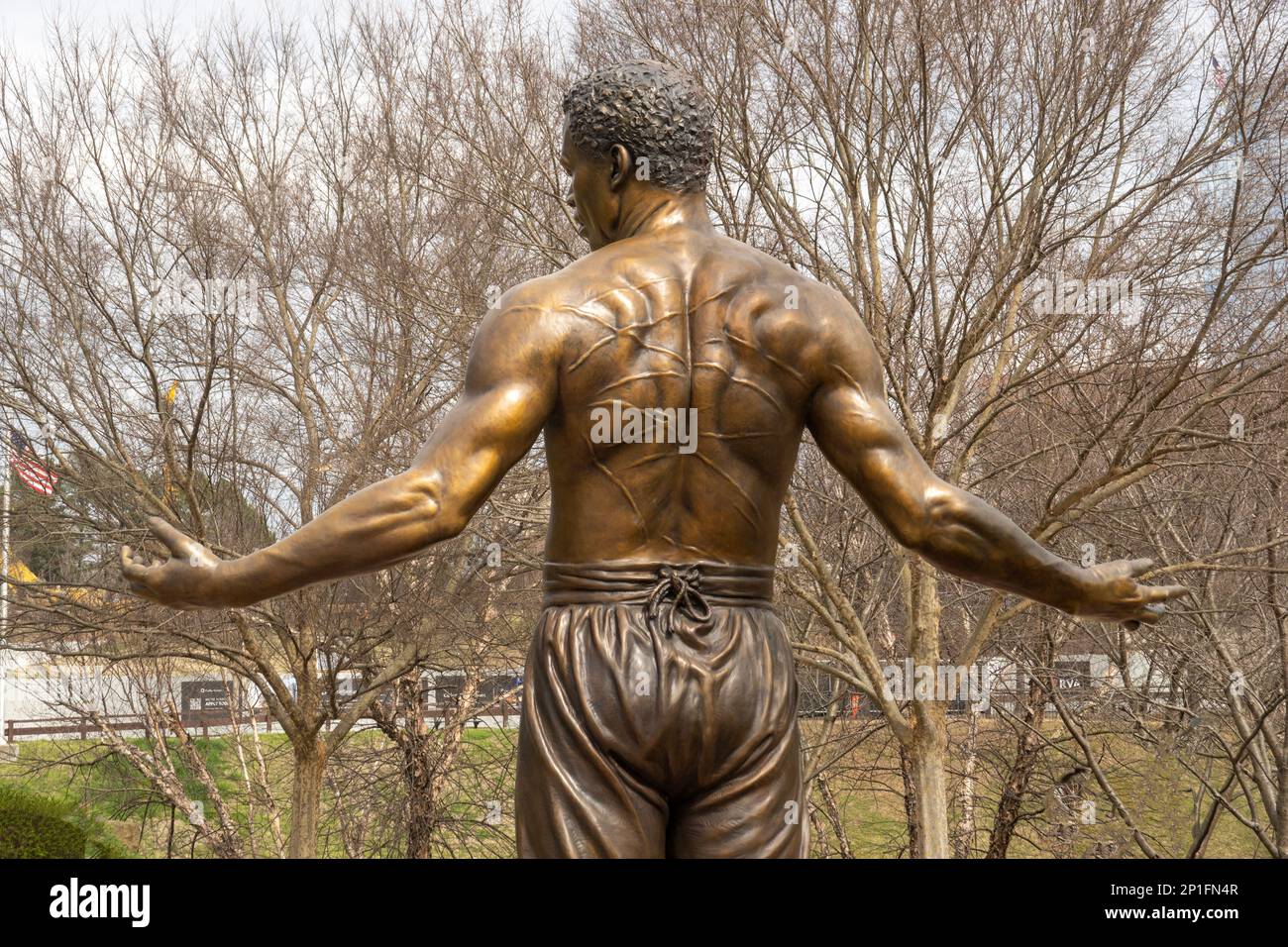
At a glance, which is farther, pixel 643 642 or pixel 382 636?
pixel 382 636

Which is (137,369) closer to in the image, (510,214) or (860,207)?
(510,214)

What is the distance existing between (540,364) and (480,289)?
12024mm

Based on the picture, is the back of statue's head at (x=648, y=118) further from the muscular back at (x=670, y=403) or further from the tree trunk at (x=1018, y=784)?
the tree trunk at (x=1018, y=784)

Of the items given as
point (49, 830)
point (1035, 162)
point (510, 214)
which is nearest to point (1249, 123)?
point (1035, 162)

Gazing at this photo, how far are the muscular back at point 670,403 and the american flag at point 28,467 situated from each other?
41.5ft

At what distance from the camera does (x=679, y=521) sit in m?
3.09

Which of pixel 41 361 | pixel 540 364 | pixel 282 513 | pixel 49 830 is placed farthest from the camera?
pixel 282 513

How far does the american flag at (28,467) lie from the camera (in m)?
14.5

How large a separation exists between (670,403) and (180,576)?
1.04 m

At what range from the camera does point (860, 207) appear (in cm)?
1229

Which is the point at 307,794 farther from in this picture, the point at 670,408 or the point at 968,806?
the point at 670,408

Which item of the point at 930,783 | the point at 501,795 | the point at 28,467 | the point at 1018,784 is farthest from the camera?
the point at 501,795

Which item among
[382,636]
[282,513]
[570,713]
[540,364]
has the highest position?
[282,513]

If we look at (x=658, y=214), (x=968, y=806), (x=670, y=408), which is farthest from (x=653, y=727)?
(x=968, y=806)
